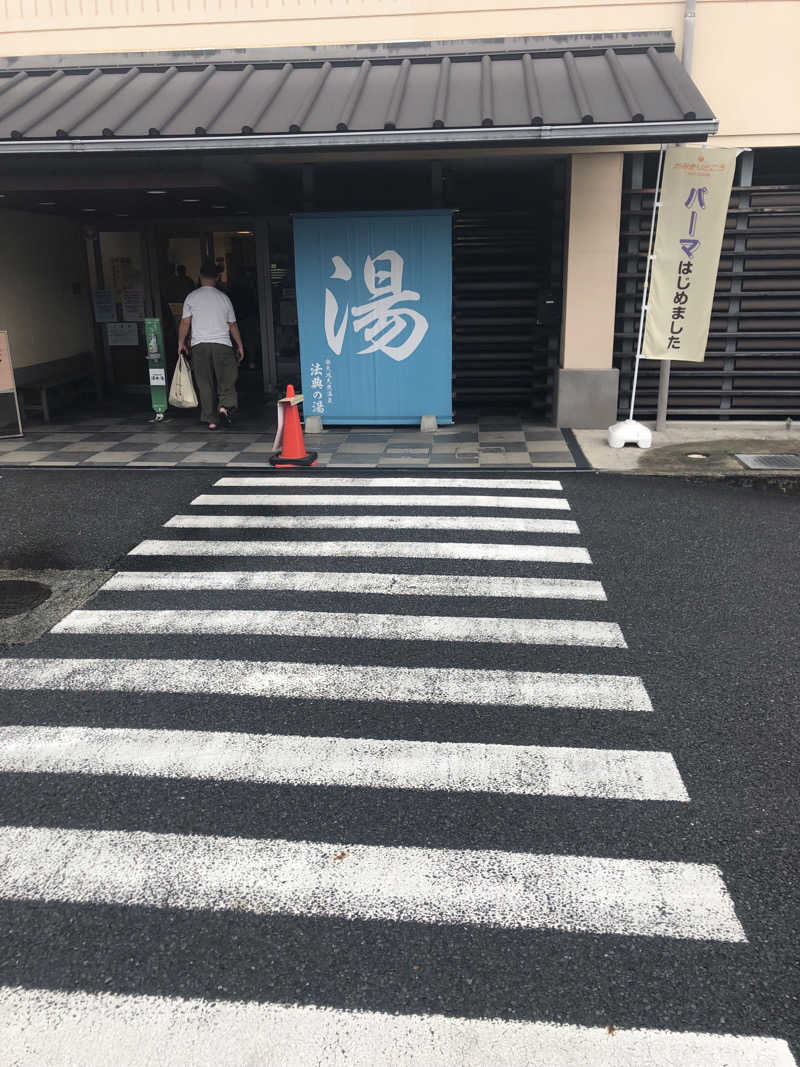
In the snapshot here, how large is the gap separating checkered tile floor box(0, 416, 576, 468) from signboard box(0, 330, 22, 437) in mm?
289

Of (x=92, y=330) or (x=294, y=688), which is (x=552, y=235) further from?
(x=294, y=688)

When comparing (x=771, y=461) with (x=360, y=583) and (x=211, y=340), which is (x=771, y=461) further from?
(x=211, y=340)

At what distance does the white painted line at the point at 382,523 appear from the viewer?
8.36 meters

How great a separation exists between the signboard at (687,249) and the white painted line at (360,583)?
18.1ft

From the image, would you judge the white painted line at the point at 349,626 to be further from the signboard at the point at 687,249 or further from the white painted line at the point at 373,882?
the signboard at the point at 687,249

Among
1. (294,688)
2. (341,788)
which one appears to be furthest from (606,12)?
(341,788)

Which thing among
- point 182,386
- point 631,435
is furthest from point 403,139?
point 182,386

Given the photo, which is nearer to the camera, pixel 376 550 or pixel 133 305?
pixel 376 550

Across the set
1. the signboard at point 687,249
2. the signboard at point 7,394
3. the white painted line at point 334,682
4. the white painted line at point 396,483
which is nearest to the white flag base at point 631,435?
the signboard at point 687,249

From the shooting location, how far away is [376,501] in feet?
30.3

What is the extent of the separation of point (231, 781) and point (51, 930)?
1.15 meters

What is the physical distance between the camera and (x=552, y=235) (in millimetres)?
13352

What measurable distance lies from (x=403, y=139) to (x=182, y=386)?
16.6 feet

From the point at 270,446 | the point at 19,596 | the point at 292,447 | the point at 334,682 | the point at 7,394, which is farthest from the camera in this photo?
the point at 7,394
